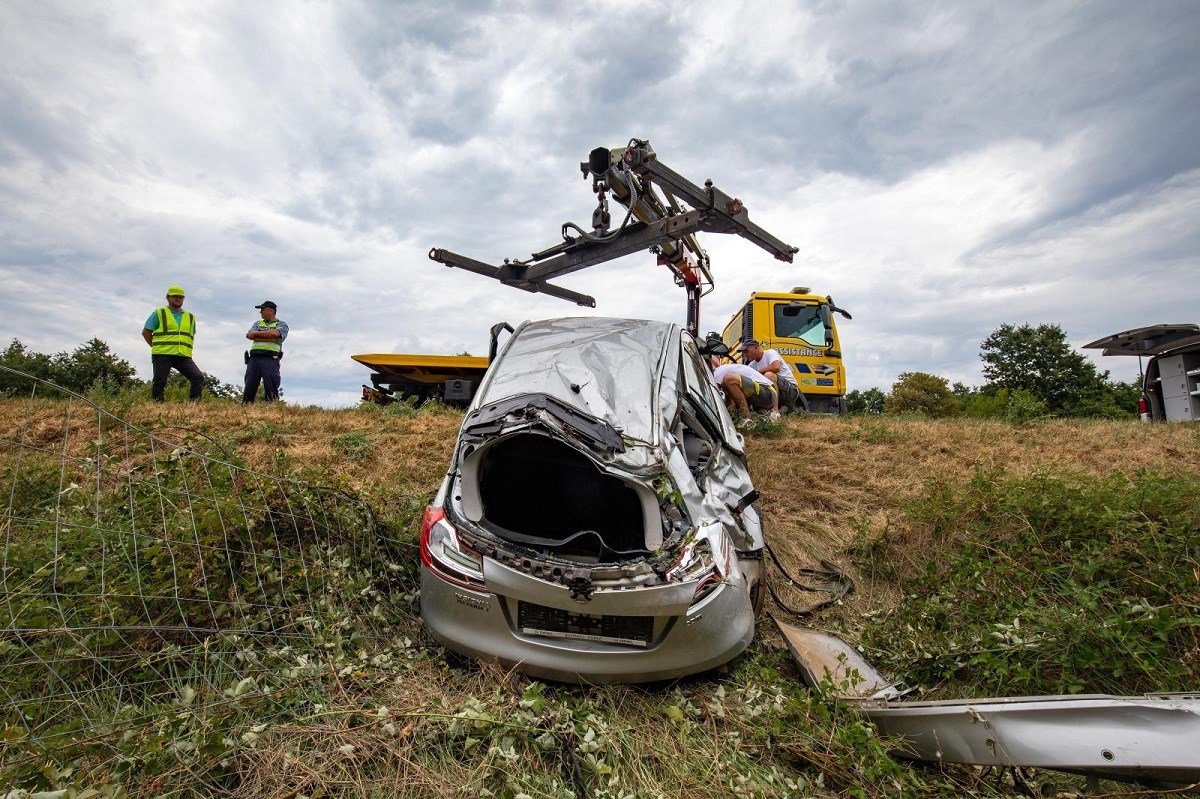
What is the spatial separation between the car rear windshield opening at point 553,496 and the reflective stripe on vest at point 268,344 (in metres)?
5.59

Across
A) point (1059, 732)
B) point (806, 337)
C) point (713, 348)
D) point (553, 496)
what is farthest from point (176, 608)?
point (806, 337)

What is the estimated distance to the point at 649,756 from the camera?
2.22 meters

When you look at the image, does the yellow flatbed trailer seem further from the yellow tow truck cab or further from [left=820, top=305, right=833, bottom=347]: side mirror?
[left=820, top=305, right=833, bottom=347]: side mirror

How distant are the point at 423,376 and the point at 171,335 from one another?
2.84 m

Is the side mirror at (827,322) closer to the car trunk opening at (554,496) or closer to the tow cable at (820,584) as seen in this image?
the tow cable at (820,584)

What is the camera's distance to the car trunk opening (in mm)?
3041

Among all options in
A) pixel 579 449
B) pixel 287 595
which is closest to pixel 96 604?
pixel 287 595

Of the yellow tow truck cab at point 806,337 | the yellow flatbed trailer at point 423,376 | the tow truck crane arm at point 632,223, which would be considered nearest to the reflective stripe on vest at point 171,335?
the yellow flatbed trailer at point 423,376

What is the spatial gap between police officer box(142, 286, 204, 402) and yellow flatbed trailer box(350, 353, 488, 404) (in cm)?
182

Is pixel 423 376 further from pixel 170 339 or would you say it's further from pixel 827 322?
pixel 827 322

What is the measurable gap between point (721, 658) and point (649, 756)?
567mm

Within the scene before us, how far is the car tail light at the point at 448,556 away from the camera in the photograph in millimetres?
2531

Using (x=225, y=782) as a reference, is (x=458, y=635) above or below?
above

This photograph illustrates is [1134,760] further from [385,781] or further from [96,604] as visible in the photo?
[96,604]
